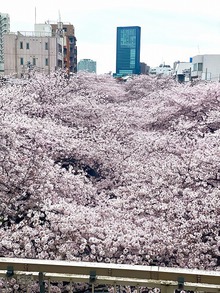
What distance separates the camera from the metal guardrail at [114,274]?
2906 millimetres

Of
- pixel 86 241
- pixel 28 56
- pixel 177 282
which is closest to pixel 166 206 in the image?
pixel 86 241

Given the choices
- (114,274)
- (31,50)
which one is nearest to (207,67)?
(31,50)

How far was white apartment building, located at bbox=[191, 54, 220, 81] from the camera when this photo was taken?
5891 cm

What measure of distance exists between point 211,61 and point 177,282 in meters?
60.9

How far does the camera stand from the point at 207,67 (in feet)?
197

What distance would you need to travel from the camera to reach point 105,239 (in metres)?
7.57

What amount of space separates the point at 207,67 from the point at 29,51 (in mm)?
27899

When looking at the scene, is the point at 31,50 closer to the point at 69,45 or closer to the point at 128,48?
the point at 69,45

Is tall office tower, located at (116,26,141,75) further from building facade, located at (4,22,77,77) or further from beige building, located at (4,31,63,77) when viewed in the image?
beige building, located at (4,31,63,77)

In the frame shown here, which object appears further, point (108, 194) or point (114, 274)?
point (108, 194)

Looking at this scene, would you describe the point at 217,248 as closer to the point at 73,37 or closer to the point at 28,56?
the point at 28,56

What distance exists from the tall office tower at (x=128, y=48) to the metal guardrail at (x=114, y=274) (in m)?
175

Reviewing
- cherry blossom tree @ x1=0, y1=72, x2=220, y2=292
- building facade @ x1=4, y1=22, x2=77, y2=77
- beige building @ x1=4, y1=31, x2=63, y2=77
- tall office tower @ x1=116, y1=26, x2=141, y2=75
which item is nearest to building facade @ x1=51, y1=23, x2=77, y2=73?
building facade @ x1=4, y1=22, x2=77, y2=77

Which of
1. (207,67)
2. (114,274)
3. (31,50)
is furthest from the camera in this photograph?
(207,67)
